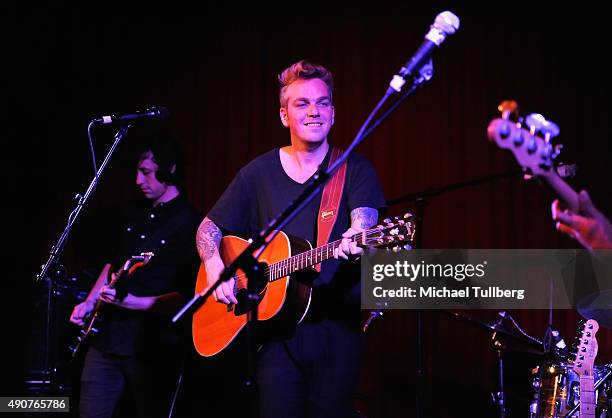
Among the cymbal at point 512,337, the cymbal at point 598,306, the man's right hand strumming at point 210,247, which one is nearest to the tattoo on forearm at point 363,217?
the man's right hand strumming at point 210,247

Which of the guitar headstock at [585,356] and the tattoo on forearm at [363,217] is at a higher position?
the tattoo on forearm at [363,217]

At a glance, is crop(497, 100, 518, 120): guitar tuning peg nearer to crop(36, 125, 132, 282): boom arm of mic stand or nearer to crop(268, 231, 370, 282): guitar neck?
crop(268, 231, 370, 282): guitar neck

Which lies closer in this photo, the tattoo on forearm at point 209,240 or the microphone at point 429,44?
the microphone at point 429,44

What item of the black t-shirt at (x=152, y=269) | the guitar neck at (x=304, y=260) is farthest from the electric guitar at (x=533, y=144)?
the black t-shirt at (x=152, y=269)

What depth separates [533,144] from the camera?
2.44 m

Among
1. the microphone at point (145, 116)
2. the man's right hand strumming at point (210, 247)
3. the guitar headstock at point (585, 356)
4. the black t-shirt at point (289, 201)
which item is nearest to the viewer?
the black t-shirt at point (289, 201)

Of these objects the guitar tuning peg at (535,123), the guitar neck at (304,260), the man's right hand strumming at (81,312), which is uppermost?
the guitar tuning peg at (535,123)

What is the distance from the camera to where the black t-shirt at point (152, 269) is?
4.62 meters

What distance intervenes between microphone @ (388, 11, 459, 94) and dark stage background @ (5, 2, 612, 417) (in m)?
2.46

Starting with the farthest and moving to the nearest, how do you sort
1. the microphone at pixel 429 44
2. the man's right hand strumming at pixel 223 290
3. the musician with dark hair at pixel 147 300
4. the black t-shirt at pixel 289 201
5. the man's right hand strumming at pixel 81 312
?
the man's right hand strumming at pixel 81 312, the musician with dark hair at pixel 147 300, the man's right hand strumming at pixel 223 290, the black t-shirt at pixel 289 201, the microphone at pixel 429 44

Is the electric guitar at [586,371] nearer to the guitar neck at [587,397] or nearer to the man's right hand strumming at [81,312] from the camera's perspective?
the guitar neck at [587,397]

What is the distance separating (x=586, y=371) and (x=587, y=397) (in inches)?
6.1

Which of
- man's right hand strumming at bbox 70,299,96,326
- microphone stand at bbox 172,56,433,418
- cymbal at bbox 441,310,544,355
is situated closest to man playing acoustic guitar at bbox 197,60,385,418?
microphone stand at bbox 172,56,433,418

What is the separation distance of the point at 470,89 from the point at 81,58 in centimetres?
334
